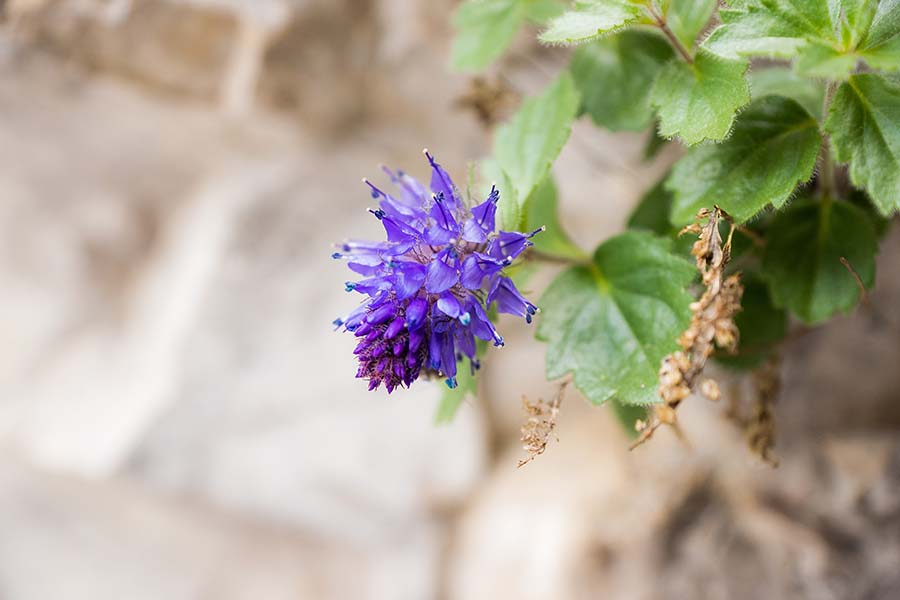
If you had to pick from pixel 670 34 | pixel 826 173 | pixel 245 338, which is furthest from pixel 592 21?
pixel 245 338

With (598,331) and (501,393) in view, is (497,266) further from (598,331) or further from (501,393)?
(501,393)

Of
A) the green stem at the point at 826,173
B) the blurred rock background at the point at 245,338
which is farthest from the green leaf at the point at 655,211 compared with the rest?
the blurred rock background at the point at 245,338

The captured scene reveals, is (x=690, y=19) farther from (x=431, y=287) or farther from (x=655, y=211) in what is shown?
(x=431, y=287)

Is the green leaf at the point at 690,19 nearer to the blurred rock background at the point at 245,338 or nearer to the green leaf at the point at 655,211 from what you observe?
the green leaf at the point at 655,211

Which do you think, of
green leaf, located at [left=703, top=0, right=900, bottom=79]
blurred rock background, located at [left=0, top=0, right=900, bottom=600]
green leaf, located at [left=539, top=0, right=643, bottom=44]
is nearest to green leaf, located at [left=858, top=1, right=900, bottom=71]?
green leaf, located at [left=703, top=0, right=900, bottom=79]

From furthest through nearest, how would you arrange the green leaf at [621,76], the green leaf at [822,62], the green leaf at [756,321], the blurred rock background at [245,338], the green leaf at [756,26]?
the blurred rock background at [245,338] → the green leaf at [756,321] → the green leaf at [621,76] → the green leaf at [756,26] → the green leaf at [822,62]

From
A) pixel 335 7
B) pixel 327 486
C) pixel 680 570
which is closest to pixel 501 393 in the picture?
pixel 327 486

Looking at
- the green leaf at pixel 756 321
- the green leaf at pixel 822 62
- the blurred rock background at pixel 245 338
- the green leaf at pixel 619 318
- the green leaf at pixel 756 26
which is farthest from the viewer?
the blurred rock background at pixel 245 338

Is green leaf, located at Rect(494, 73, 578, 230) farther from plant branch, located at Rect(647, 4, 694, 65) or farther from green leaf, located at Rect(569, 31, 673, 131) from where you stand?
plant branch, located at Rect(647, 4, 694, 65)
